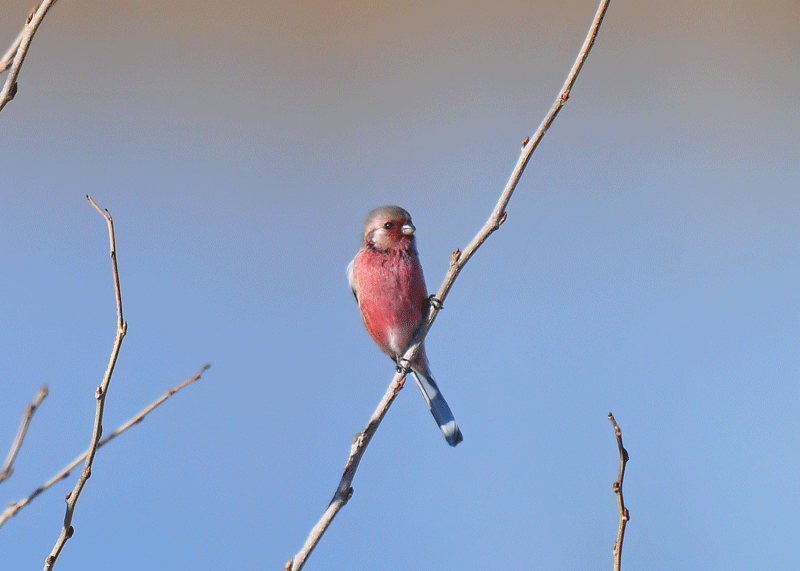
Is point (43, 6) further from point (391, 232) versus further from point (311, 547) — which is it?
point (391, 232)

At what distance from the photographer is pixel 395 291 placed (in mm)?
2852

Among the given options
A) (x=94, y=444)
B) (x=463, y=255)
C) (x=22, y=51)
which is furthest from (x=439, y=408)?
(x=22, y=51)

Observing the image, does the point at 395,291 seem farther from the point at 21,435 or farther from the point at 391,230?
the point at 21,435

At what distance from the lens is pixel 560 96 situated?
5.80ft

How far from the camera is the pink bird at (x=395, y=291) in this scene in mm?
2844

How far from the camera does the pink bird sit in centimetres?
284

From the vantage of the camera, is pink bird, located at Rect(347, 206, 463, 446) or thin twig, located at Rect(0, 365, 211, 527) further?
pink bird, located at Rect(347, 206, 463, 446)

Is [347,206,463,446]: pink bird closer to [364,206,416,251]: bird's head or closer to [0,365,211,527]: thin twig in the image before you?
[364,206,416,251]: bird's head

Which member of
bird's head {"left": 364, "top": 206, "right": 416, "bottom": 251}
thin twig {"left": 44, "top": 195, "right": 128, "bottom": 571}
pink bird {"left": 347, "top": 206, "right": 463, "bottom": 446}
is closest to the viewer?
thin twig {"left": 44, "top": 195, "right": 128, "bottom": 571}

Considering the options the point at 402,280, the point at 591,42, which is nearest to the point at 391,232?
the point at 402,280

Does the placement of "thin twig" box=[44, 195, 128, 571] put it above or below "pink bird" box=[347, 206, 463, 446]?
below

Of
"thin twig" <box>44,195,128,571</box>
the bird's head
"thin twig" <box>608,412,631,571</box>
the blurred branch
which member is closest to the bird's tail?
the bird's head

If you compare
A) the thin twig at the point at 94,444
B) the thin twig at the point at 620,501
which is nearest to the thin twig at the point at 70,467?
the thin twig at the point at 94,444

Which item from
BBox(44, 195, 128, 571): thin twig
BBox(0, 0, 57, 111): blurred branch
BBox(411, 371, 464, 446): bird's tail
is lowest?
BBox(44, 195, 128, 571): thin twig
